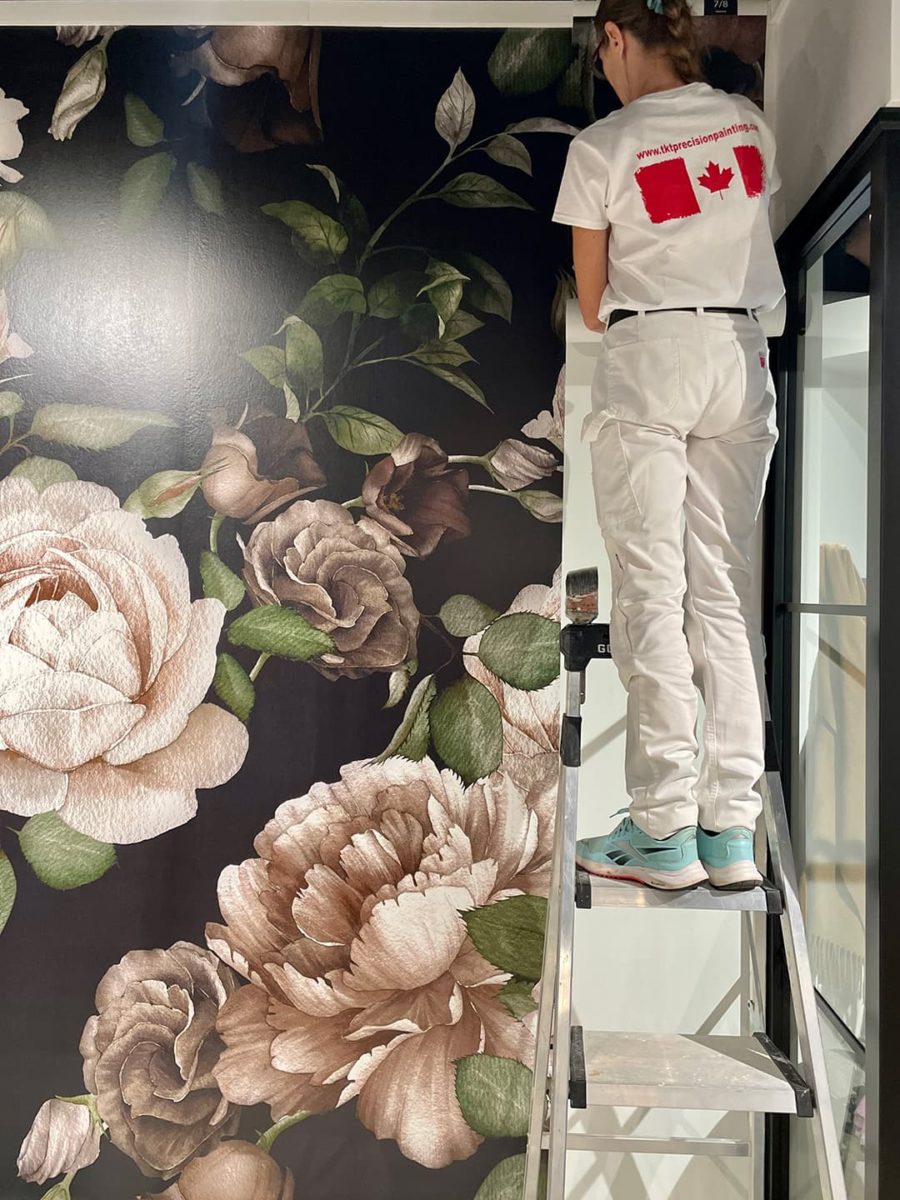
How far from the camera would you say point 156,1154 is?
222 cm

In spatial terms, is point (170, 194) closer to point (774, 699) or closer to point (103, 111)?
point (103, 111)

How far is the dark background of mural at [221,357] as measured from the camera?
Answer: 7.39 feet

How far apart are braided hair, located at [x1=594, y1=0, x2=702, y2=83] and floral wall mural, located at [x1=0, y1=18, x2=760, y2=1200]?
0.57 m

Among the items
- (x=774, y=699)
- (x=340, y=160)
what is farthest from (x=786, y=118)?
(x=774, y=699)

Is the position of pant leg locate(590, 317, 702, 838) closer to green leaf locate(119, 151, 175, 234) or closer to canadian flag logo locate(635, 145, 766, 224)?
canadian flag logo locate(635, 145, 766, 224)

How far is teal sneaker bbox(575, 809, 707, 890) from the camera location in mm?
1574

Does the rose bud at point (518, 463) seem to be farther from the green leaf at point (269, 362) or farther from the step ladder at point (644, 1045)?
the step ladder at point (644, 1045)

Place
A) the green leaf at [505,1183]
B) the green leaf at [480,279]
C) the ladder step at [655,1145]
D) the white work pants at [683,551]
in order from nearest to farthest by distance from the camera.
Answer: the white work pants at [683,551] → the ladder step at [655,1145] → the green leaf at [505,1183] → the green leaf at [480,279]

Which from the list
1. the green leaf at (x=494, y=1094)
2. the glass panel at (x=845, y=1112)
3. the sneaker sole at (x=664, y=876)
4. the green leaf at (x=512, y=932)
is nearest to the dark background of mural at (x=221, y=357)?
the green leaf at (x=494, y=1094)

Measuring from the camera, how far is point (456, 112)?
2.29 metres

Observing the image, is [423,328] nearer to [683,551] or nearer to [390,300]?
[390,300]

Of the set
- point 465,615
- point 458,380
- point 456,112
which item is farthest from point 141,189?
point 465,615

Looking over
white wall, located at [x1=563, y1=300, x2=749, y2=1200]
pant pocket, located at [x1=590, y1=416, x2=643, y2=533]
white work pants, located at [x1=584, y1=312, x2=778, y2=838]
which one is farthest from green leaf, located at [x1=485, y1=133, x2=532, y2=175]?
pant pocket, located at [x1=590, y1=416, x2=643, y2=533]

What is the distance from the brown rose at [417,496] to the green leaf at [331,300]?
31cm
